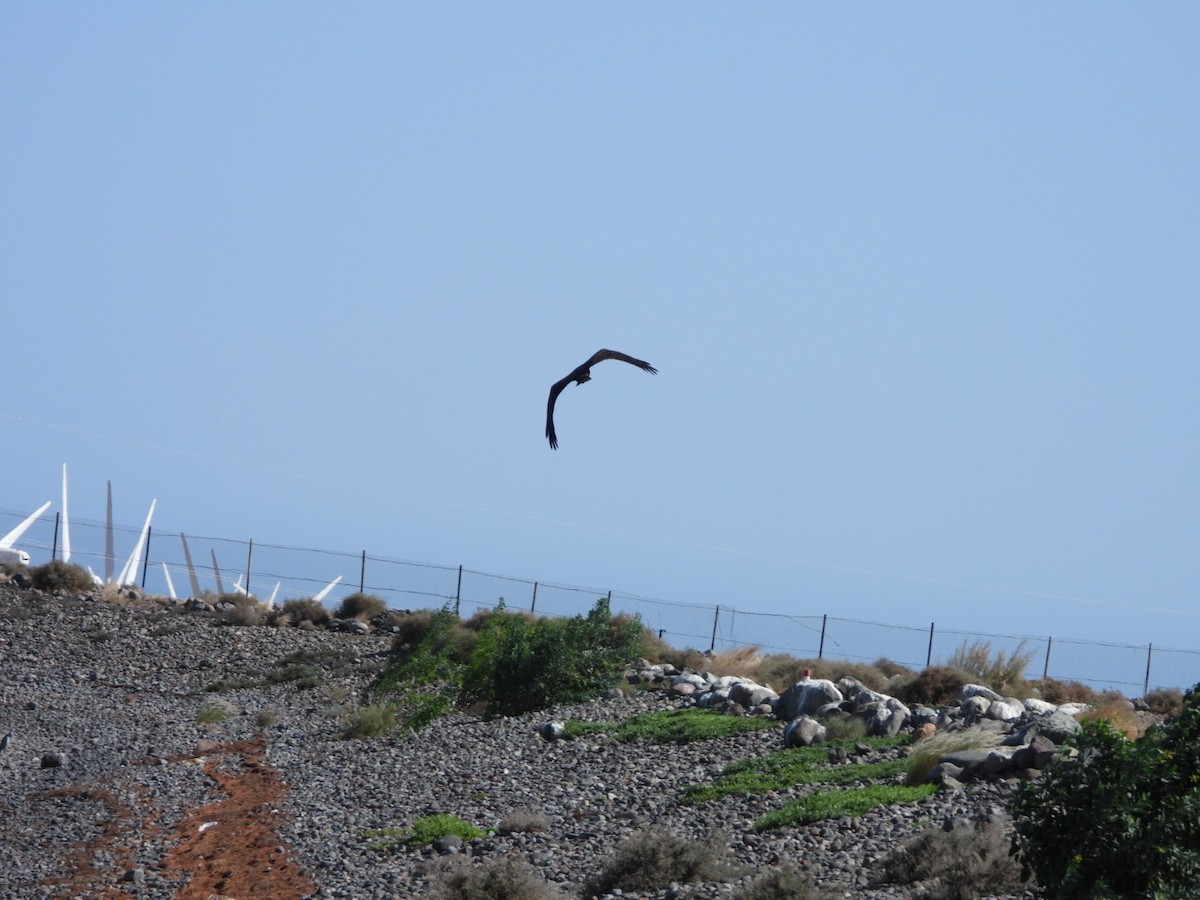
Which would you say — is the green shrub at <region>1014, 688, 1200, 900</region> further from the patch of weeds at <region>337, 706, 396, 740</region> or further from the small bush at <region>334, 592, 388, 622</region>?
the small bush at <region>334, 592, 388, 622</region>

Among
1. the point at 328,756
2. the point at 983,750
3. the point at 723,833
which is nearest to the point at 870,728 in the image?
the point at 983,750

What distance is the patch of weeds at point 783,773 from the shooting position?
15488 millimetres

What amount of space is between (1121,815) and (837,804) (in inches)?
226

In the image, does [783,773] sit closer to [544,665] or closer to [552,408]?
[552,408]

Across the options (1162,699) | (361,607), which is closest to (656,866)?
(1162,699)

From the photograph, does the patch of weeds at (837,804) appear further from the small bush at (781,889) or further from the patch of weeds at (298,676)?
the patch of weeds at (298,676)

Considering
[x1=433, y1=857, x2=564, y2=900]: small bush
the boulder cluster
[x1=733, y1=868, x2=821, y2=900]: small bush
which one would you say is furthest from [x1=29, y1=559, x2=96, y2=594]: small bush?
[x1=733, y1=868, x2=821, y2=900]: small bush

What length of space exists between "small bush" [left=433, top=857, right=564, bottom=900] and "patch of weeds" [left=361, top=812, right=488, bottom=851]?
262 cm

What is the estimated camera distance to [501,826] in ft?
47.6

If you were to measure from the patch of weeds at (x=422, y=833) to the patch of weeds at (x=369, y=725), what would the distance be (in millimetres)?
7702

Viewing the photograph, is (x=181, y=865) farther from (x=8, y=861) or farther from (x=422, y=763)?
(x=422, y=763)

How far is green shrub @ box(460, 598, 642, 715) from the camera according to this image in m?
24.3

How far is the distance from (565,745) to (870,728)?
4.45 meters

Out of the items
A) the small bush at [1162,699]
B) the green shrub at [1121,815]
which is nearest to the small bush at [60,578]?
the small bush at [1162,699]
